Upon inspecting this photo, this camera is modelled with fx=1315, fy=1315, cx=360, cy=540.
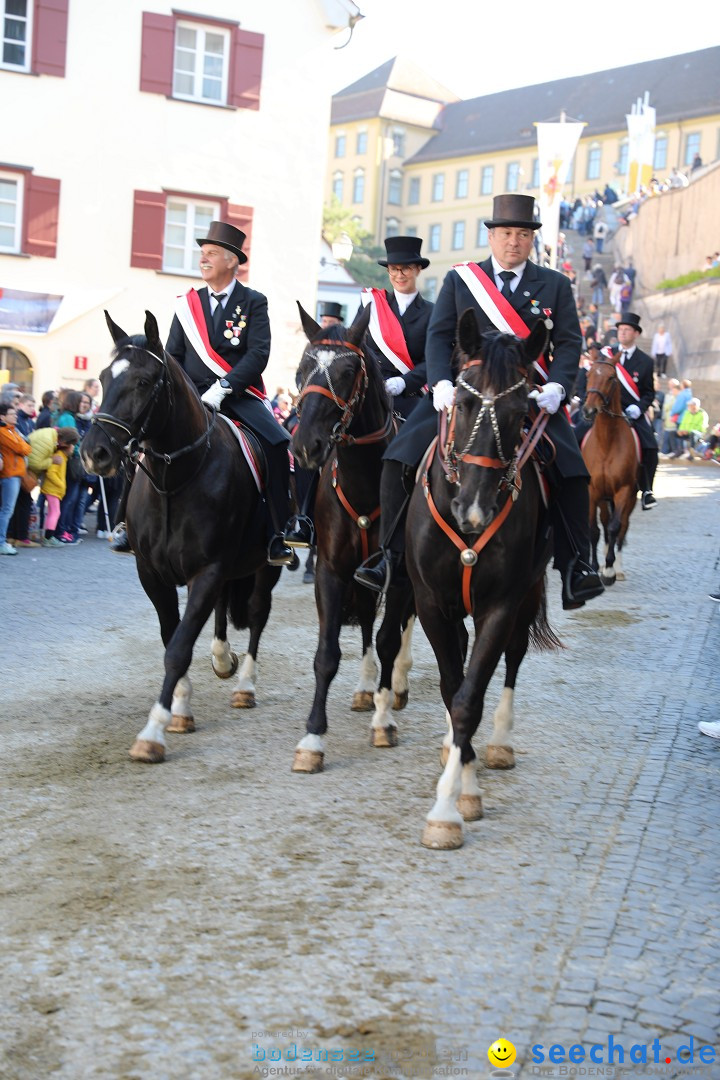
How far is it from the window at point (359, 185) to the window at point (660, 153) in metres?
24.4

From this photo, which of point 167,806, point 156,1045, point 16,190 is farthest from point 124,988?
point 16,190

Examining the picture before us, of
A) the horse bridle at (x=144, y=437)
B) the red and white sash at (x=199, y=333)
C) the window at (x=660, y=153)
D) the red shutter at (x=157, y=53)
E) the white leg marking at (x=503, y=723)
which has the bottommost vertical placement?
the white leg marking at (x=503, y=723)

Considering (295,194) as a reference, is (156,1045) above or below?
below

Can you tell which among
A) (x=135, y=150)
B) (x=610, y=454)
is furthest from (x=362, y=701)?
(x=135, y=150)

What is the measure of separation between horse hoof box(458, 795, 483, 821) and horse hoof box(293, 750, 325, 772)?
1.00 metres

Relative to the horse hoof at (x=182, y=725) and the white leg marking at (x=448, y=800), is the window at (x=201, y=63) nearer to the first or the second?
the horse hoof at (x=182, y=725)

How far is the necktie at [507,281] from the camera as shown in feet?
23.2

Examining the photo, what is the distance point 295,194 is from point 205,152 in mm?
2485

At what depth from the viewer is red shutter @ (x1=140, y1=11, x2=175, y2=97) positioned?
2944 cm

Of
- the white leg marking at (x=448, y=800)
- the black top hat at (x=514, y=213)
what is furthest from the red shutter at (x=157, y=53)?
the white leg marking at (x=448, y=800)

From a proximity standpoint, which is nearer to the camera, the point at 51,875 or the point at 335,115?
the point at 51,875

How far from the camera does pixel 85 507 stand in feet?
60.7

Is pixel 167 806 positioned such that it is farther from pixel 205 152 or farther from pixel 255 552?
pixel 205 152

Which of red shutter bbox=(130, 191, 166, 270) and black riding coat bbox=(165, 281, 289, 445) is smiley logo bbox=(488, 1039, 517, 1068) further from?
red shutter bbox=(130, 191, 166, 270)
